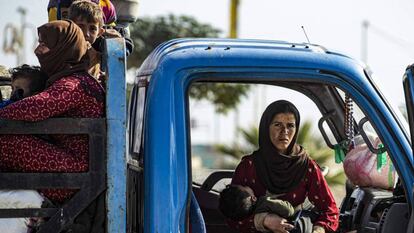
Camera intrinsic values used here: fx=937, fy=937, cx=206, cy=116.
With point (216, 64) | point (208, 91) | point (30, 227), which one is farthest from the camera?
point (208, 91)

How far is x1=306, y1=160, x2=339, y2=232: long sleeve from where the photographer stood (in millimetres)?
4473

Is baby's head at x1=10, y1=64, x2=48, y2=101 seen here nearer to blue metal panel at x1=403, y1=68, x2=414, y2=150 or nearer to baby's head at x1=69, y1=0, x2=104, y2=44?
baby's head at x1=69, y1=0, x2=104, y2=44

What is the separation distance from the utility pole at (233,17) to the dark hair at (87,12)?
3153 cm

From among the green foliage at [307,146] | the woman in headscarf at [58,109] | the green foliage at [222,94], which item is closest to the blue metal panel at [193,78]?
the woman in headscarf at [58,109]

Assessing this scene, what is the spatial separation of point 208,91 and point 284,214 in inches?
1346

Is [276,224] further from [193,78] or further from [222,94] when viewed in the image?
[222,94]

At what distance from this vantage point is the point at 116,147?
3756 mm

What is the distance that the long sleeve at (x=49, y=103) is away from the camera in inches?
146

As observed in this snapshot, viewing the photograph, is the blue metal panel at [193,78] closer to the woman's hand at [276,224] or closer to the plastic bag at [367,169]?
the plastic bag at [367,169]

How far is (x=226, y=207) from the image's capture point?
441 centimetres

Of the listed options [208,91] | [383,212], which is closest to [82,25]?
[383,212]

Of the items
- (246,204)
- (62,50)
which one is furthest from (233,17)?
(62,50)

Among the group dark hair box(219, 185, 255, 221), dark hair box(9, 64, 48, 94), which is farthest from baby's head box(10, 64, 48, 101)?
dark hair box(219, 185, 255, 221)

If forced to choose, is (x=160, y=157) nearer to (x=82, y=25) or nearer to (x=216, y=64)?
(x=216, y=64)
